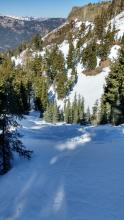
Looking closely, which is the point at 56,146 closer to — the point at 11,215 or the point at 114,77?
the point at 11,215

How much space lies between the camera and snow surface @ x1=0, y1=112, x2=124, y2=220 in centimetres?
1647

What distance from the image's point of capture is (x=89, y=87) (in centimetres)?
12412

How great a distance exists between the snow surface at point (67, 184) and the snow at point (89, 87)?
85.7m

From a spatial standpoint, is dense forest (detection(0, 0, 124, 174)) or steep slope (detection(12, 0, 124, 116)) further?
steep slope (detection(12, 0, 124, 116))

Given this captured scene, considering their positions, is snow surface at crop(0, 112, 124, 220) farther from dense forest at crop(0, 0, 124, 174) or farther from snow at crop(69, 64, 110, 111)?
snow at crop(69, 64, 110, 111)

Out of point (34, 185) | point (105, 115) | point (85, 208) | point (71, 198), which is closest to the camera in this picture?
point (85, 208)

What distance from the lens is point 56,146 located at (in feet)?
97.5

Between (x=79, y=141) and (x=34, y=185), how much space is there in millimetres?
11588

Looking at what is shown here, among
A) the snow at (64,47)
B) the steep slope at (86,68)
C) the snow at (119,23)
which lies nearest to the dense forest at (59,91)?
the steep slope at (86,68)

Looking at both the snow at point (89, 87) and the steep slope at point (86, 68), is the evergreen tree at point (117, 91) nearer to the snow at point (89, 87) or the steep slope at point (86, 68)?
the steep slope at point (86, 68)

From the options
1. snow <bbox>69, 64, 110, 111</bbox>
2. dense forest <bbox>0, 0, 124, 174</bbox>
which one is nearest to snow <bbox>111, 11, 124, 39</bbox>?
dense forest <bbox>0, 0, 124, 174</bbox>

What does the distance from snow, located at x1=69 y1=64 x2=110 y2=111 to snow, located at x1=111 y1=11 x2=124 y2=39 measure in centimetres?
2743

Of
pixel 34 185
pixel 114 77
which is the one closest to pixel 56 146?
pixel 34 185

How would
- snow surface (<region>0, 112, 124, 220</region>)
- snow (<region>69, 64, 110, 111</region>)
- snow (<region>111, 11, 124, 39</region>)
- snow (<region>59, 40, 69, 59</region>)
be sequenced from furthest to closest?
snow (<region>59, 40, 69, 59</region>)
snow (<region>111, 11, 124, 39</region>)
snow (<region>69, 64, 110, 111</region>)
snow surface (<region>0, 112, 124, 220</region>)
